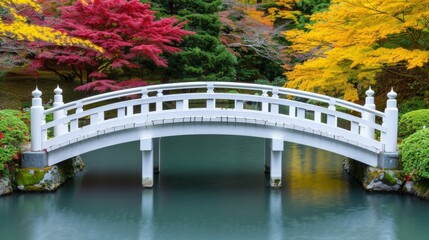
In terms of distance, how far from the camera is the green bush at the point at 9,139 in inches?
401

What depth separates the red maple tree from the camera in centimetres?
1975

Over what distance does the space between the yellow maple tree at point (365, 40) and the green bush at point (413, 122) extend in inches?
51.6

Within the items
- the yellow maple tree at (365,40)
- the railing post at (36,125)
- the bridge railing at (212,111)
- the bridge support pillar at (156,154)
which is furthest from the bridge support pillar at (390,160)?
the railing post at (36,125)

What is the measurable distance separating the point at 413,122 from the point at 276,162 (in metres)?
2.86

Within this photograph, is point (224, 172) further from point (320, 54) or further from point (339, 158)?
point (320, 54)

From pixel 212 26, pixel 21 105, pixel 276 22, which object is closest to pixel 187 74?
pixel 212 26

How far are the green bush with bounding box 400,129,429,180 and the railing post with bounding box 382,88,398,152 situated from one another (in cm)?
20

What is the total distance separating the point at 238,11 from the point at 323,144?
59.0 ft

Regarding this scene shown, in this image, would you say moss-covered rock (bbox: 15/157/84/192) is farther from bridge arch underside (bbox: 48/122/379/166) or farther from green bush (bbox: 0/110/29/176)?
green bush (bbox: 0/110/29/176)

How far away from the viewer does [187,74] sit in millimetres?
22656

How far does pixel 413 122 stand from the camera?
11609 millimetres

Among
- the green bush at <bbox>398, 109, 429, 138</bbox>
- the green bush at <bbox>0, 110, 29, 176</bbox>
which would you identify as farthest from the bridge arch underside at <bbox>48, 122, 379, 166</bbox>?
the green bush at <bbox>398, 109, 429, 138</bbox>

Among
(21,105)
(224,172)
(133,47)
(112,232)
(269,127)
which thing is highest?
(133,47)

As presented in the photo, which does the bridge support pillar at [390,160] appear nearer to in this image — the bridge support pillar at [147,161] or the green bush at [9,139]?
the bridge support pillar at [147,161]
